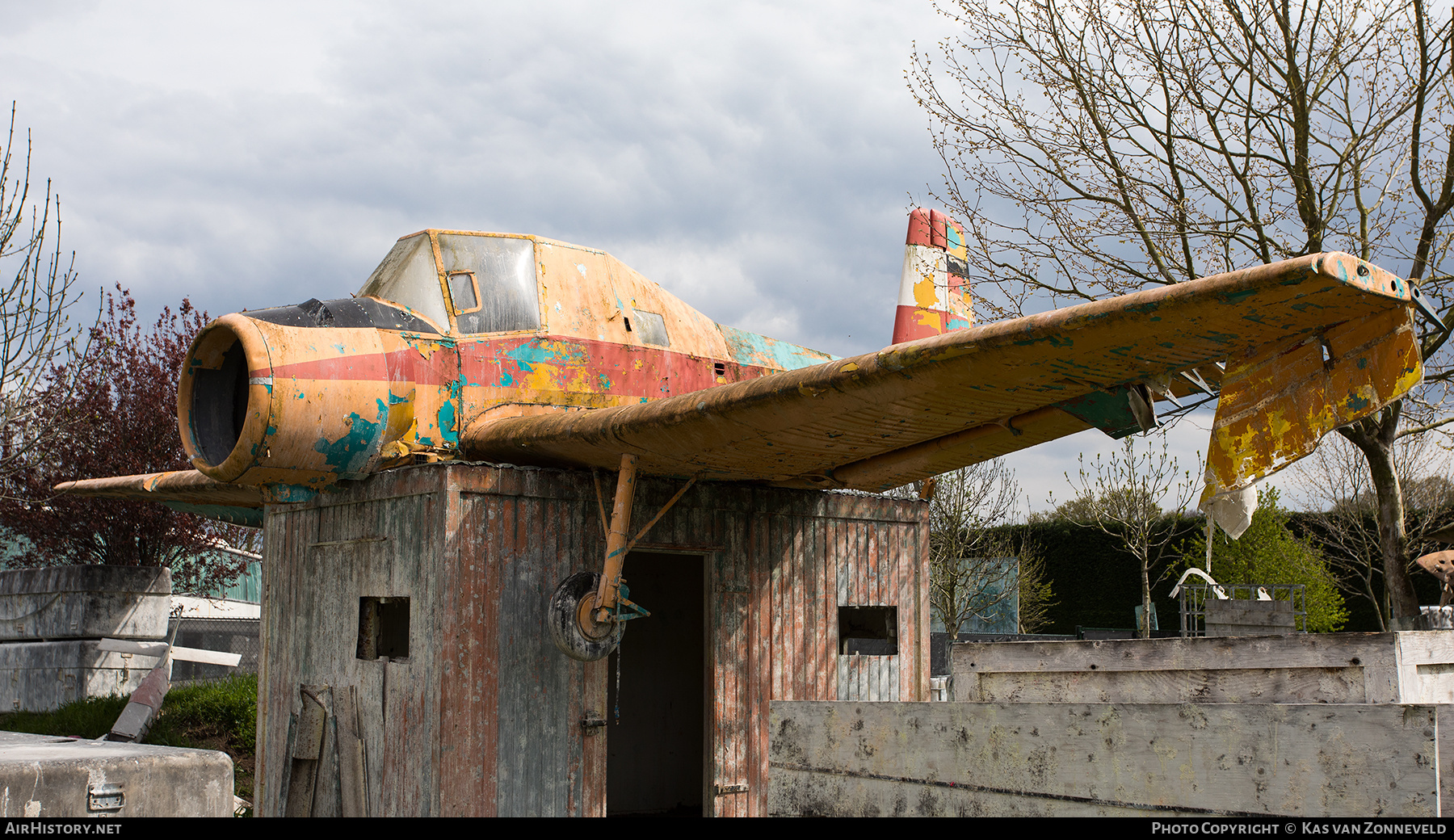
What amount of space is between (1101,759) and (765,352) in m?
6.21

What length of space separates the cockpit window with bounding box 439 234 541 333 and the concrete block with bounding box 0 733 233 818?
4.12 m

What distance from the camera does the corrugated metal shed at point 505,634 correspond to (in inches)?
289

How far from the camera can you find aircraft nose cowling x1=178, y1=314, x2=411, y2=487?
7148mm

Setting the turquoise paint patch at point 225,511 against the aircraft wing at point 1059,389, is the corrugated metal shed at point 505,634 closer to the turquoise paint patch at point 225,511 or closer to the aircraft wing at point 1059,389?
the aircraft wing at point 1059,389

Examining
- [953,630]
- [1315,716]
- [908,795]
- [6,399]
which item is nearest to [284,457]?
[908,795]

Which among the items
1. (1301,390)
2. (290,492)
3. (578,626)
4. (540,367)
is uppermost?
(540,367)

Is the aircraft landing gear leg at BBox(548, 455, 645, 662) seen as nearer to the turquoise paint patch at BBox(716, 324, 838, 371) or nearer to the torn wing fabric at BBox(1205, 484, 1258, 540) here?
the turquoise paint patch at BBox(716, 324, 838, 371)

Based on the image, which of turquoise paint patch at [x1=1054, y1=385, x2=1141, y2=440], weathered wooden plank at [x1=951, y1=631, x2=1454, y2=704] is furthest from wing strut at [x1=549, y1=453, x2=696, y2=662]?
turquoise paint patch at [x1=1054, y1=385, x2=1141, y2=440]

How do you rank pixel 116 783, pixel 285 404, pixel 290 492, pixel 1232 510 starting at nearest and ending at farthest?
1. pixel 116 783
2. pixel 1232 510
3. pixel 285 404
4. pixel 290 492

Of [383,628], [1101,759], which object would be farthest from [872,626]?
[1101,759]

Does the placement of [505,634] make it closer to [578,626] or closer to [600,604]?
[578,626]

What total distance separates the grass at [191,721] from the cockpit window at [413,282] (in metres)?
7.30

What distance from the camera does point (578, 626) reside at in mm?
7438

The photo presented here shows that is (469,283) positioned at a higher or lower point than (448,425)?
higher
